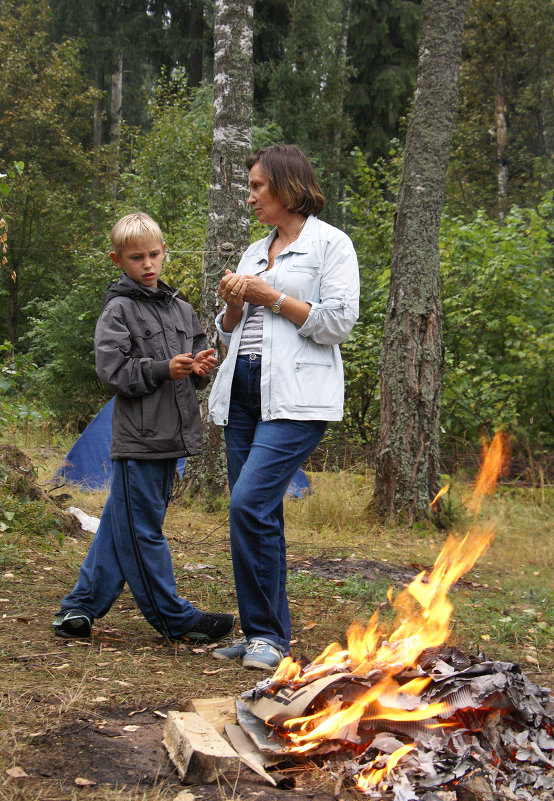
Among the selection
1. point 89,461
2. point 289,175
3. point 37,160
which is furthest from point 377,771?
point 37,160

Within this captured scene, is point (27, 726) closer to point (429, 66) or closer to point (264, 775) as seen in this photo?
point (264, 775)

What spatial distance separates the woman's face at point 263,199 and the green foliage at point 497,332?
672cm

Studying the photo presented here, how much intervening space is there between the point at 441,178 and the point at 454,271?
3703 mm

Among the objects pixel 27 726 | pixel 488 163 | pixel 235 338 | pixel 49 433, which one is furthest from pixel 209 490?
pixel 488 163

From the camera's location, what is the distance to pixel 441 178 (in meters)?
7.50

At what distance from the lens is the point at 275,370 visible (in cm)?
338

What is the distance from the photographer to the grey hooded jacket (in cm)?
358

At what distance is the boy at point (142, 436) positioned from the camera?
3609 mm

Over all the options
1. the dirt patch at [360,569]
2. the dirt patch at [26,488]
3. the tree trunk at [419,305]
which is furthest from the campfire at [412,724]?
the tree trunk at [419,305]

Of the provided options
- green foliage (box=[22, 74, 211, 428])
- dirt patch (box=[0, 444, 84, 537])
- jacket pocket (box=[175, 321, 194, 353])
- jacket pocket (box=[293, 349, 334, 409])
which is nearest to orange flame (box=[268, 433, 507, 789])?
jacket pocket (box=[293, 349, 334, 409])

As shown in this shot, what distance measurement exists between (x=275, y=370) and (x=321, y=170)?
2111cm

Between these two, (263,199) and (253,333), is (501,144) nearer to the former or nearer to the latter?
(263,199)

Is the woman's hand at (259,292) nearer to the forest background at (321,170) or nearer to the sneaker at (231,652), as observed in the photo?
the sneaker at (231,652)

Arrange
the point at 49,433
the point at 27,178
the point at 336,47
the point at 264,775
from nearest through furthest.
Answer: the point at 264,775 < the point at 49,433 < the point at 27,178 < the point at 336,47
